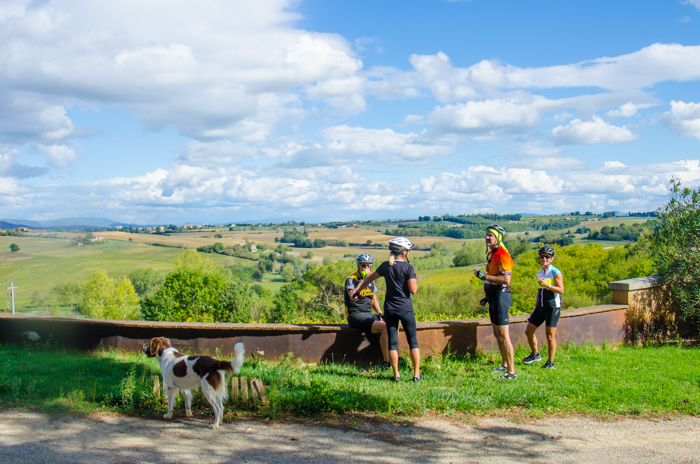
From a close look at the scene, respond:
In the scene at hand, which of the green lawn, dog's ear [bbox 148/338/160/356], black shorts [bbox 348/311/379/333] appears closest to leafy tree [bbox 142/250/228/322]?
the green lawn

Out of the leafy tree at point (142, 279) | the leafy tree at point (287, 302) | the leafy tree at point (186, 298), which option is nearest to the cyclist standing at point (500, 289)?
the leafy tree at point (186, 298)

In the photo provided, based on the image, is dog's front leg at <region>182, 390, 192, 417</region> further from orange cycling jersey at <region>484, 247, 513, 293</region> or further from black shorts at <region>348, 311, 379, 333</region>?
orange cycling jersey at <region>484, 247, 513, 293</region>

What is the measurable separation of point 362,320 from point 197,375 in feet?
8.40

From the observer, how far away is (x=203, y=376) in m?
4.58

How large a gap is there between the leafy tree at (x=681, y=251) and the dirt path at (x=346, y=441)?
4.34 meters

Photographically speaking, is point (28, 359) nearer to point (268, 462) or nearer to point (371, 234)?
point (268, 462)

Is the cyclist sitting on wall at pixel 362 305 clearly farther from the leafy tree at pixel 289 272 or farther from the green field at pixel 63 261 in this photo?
the leafy tree at pixel 289 272

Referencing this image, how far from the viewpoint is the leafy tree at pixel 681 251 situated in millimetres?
8273

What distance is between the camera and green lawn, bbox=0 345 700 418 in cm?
496

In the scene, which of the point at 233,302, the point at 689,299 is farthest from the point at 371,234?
the point at 689,299

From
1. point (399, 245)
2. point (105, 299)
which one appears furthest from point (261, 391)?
point (105, 299)

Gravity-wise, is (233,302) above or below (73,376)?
below

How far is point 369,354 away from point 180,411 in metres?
2.78

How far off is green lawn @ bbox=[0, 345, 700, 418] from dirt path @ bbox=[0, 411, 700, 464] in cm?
26
